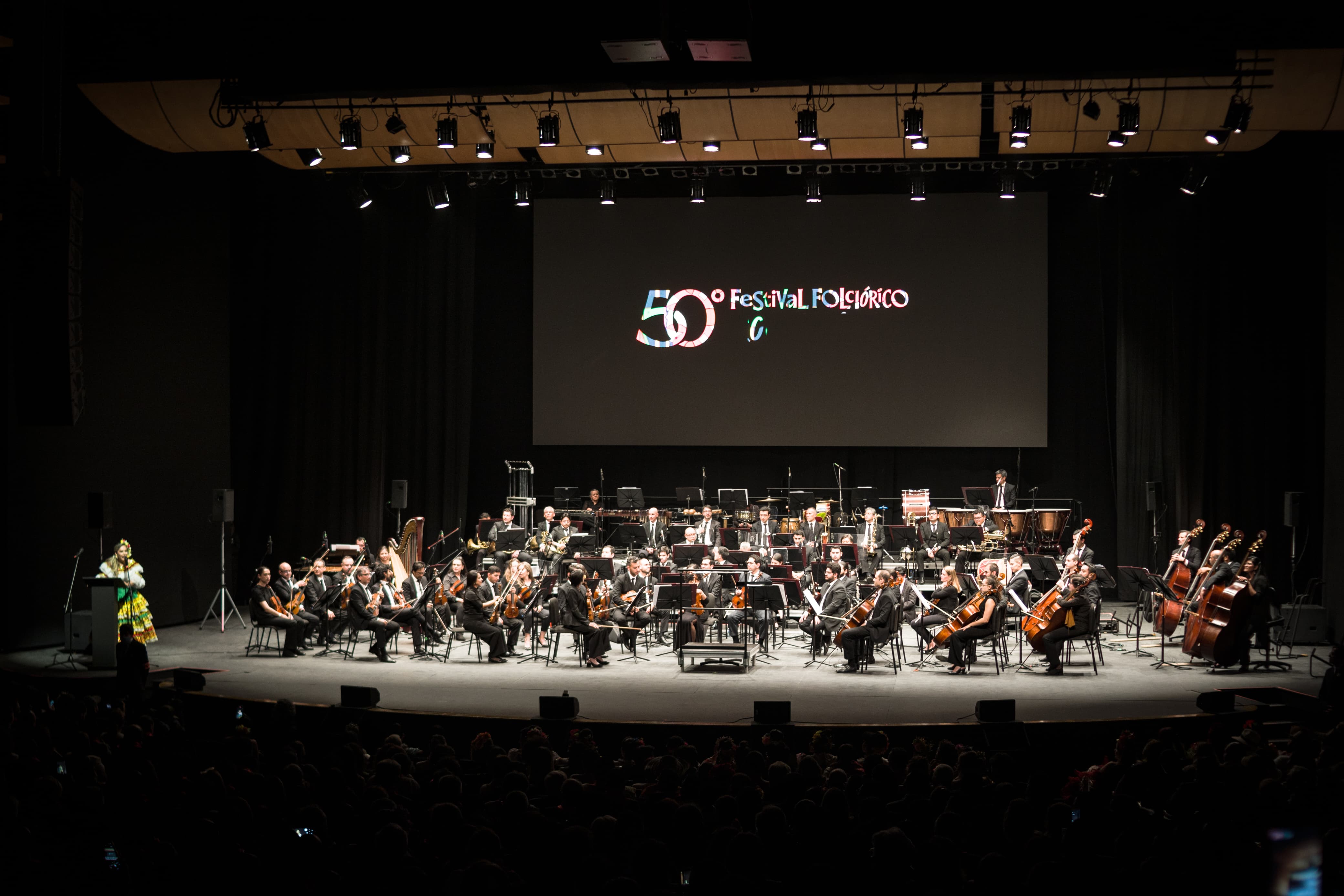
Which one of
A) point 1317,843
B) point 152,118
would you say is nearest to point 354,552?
point 152,118

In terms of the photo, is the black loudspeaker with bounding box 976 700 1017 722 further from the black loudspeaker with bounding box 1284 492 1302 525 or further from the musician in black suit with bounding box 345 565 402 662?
the black loudspeaker with bounding box 1284 492 1302 525

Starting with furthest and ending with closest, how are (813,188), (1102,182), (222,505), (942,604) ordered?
(222,505), (813,188), (1102,182), (942,604)

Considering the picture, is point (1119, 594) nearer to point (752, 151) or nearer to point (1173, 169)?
point (1173, 169)

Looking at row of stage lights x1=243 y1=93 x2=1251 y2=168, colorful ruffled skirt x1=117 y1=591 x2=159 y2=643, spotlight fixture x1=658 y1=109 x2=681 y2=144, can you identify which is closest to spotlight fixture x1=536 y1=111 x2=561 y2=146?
row of stage lights x1=243 y1=93 x2=1251 y2=168

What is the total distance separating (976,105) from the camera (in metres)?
12.9

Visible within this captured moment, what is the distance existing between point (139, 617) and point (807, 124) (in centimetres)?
985

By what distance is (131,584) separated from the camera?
13.3 m

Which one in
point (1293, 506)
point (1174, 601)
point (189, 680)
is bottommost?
point (189, 680)

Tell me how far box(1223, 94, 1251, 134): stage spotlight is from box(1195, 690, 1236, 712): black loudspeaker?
655 cm

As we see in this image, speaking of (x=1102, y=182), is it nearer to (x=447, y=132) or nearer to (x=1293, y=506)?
(x=1293, y=506)

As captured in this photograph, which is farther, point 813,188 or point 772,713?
point 813,188

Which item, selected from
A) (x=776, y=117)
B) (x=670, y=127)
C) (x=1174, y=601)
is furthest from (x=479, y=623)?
(x=1174, y=601)

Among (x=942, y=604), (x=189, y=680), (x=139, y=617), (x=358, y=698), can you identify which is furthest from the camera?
(x=139, y=617)

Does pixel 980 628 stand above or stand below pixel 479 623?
above
